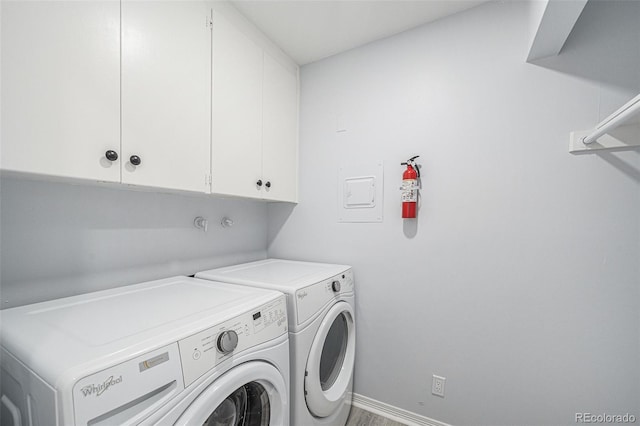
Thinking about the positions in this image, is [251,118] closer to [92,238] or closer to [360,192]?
[360,192]

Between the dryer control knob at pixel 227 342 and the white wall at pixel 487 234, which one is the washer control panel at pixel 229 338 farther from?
the white wall at pixel 487 234

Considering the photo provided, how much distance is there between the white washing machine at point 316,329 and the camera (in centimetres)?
115

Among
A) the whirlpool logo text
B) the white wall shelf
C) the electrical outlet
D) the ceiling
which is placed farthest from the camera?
the electrical outlet

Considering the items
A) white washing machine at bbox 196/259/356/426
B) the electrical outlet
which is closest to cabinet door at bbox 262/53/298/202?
white washing machine at bbox 196/259/356/426

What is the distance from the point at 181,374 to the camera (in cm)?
67

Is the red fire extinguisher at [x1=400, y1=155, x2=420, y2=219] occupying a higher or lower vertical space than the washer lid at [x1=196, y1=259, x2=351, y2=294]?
higher

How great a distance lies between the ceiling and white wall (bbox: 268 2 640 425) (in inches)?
3.0

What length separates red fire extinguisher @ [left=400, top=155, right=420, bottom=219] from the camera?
60.5 inches

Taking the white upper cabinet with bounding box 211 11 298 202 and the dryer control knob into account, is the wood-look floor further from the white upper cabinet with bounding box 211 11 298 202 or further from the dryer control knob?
the white upper cabinet with bounding box 211 11 298 202

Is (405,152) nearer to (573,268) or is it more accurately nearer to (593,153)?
(593,153)

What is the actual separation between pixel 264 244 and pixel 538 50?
6.68 feet

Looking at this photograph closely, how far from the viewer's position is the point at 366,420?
1.65m

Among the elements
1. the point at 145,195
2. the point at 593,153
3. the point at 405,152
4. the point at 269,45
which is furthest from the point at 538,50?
the point at 145,195

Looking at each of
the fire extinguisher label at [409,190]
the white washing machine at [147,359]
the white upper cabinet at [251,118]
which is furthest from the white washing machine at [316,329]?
the fire extinguisher label at [409,190]
